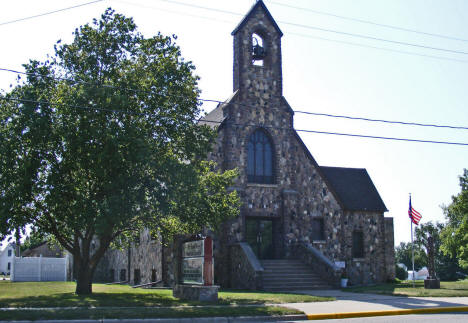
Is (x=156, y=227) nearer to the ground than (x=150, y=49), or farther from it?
nearer to the ground

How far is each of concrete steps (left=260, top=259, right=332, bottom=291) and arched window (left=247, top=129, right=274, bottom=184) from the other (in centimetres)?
465

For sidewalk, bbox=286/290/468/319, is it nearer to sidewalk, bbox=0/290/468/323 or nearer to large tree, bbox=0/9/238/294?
sidewalk, bbox=0/290/468/323

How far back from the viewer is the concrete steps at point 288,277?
941 inches

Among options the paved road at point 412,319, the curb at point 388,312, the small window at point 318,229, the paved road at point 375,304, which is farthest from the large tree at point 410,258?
the paved road at point 412,319

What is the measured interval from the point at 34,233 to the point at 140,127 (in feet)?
20.7

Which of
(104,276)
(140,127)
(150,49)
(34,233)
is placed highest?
(150,49)

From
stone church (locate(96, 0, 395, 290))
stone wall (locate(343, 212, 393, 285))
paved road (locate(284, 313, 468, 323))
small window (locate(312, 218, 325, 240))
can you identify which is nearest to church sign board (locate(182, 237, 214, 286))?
paved road (locate(284, 313, 468, 323))

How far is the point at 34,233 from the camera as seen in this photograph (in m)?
20.8

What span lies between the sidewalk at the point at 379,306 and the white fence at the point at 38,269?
90.2 feet

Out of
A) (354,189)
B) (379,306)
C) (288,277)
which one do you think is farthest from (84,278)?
(354,189)

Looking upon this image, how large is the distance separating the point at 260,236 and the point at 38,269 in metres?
20.0

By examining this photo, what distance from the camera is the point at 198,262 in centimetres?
1792

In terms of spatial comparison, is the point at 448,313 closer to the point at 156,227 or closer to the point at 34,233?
the point at 156,227

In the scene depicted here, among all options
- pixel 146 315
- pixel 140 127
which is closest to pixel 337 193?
pixel 140 127
